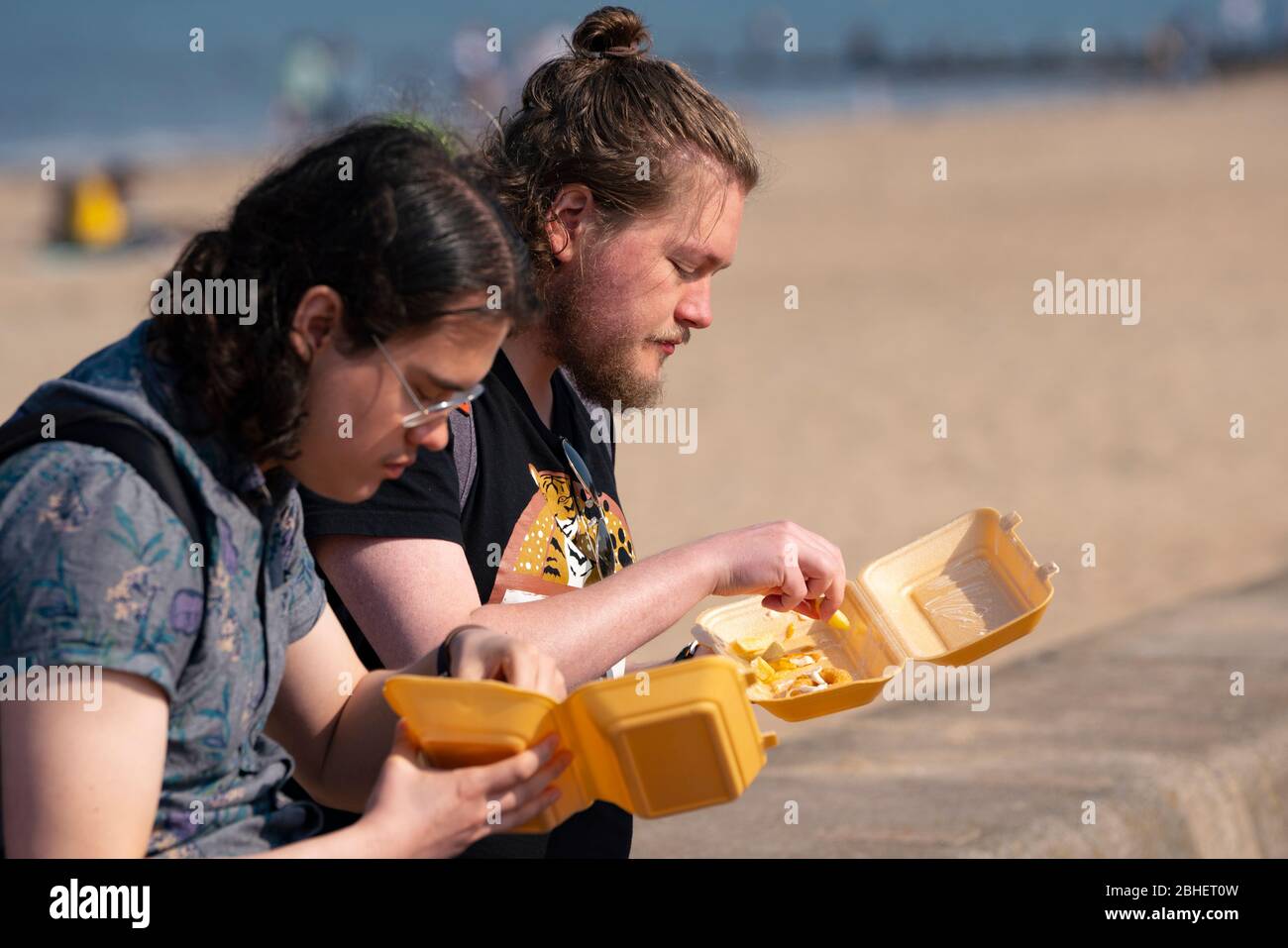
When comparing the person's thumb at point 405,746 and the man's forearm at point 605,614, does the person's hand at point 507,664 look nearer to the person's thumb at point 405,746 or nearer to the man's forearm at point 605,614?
the person's thumb at point 405,746

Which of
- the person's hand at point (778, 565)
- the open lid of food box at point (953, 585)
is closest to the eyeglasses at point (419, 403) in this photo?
the person's hand at point (778, 565)

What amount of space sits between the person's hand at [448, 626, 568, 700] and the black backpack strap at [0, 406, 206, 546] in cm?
38

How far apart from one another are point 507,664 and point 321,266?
0.50m

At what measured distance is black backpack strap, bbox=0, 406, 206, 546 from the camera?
1707 millimetres

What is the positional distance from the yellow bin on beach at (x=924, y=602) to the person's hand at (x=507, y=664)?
759mm

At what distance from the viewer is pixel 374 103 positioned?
2.50 metres

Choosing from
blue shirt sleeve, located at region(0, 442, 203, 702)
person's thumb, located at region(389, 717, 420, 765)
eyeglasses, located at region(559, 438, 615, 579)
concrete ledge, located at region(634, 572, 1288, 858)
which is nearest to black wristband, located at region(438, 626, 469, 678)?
person's thumb, located at region(389, 717, 420, 765)

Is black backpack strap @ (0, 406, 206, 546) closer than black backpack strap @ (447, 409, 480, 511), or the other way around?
black backpack strap @ (0, 406, 206, 546)

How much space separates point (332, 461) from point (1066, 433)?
8.16m

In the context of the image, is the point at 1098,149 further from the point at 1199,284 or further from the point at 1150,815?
the point at 1150,815

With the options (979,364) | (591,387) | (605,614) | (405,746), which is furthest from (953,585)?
(979,364)

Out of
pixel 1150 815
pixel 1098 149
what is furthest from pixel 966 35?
pixel 1150 815

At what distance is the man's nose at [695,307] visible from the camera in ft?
8.68

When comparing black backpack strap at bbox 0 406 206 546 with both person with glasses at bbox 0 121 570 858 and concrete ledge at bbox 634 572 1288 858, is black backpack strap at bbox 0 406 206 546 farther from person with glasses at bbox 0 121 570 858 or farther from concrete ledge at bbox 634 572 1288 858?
concrete ledge at bbox 634 572 1288 858
